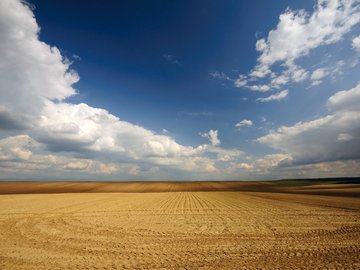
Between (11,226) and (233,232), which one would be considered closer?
(233,232)

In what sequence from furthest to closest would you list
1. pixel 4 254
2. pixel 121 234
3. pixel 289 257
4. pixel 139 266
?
pixel 121 234 < pixel 4 254 < pixel 289 257 < pixel 139 266

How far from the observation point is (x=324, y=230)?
13664 millimetres

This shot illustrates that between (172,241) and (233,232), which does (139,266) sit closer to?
(172,241)

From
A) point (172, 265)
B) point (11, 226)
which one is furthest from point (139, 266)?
point (11, 226)

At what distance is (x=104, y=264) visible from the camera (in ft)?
28.3

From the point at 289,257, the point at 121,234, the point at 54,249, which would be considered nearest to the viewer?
the point at 289,257

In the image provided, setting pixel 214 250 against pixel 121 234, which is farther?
pixel 121 234

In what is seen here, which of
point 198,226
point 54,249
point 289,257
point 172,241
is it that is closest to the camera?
point 289,257

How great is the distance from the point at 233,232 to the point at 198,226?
2.61m

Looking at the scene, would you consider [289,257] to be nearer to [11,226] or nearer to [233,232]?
[233,232]

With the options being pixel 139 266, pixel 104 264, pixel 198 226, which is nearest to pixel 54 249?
pixel 104 264

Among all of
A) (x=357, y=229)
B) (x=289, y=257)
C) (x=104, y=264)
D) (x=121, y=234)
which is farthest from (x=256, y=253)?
(x=357, y=229)

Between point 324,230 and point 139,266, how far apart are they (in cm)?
1093

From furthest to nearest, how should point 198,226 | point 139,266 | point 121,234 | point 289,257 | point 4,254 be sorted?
point 198,226
point 121,234
point 4,254
point 289,257
point 139,266
